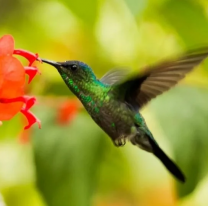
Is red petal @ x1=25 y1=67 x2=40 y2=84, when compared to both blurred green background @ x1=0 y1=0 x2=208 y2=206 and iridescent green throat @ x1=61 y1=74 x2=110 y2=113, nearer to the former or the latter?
iridescent green throat @ x1=61 y1=74 x2=110 y2=113

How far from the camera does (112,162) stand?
181cm

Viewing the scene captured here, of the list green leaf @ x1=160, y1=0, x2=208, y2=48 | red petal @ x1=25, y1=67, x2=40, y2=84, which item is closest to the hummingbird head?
red petal @ x1=25, y1=67, x2=40, y2=84

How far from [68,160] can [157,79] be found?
17.6 inches

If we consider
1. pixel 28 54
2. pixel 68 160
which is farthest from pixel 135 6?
pixel 68 160

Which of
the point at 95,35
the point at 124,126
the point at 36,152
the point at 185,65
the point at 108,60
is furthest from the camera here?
the point at 108,60

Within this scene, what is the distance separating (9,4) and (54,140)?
0.68 meters

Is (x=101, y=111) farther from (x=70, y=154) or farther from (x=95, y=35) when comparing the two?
(x=95, y=35)

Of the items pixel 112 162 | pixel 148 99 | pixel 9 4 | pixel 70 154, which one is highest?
pixel 9 4

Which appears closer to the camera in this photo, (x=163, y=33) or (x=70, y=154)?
(x=70, y=154)

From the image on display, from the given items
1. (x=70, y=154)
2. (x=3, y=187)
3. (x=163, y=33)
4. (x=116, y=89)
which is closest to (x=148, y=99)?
(x=116, y=89)

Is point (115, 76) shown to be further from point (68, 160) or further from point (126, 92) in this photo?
point (68, 160)

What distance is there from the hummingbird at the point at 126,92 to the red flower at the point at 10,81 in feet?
0.46

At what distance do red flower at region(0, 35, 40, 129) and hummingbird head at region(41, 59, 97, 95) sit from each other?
0.13 metres

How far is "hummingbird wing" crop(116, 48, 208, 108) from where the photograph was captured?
3.53ft
